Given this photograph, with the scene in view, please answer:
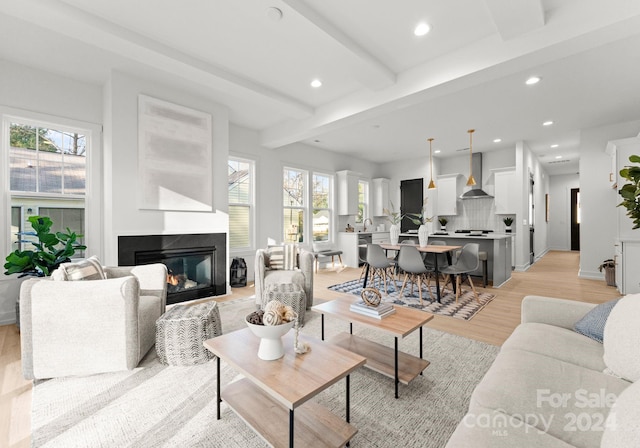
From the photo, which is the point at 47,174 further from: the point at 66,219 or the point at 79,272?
the point at 79,272

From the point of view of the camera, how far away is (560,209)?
10.6 meters

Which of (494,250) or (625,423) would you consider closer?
(625,423)

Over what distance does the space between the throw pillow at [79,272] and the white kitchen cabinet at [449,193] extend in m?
7.39

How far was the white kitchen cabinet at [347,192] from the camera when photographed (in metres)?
7.36

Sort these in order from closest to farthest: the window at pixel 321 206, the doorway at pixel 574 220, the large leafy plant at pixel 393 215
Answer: the large leafy plant at pixel 393 215 < the window at pixel 321 206 < the doorway at pixel 574 220

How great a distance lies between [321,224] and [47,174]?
5042 millimetres

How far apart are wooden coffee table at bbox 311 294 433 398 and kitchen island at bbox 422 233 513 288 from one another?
11.5ft

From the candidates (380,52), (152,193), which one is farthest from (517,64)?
(152,193)

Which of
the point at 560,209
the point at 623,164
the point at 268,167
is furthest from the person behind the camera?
the point at 560,209

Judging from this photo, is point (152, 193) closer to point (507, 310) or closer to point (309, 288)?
point (309, 288)

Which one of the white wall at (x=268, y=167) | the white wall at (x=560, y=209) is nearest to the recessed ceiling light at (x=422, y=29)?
the white wall at (x=268, y=167)

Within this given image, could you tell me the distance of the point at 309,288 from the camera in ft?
12.3

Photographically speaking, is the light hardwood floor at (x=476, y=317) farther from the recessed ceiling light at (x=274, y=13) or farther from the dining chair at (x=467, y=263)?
the recessed ceiling light at (x=274, y=13)

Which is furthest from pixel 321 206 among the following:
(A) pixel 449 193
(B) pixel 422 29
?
(B) pixel 422 29
